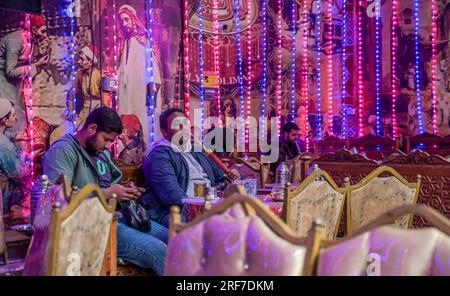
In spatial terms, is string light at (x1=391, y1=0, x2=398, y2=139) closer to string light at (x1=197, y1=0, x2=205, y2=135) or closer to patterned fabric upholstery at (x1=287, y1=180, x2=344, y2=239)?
string light at (x1=197, y1=0, x2=205, y2=135)

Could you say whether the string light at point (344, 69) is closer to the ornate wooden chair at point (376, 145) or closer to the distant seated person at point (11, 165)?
the ornate wooden chair at point (376, 145)

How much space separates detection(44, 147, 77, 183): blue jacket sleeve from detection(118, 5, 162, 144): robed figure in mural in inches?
149

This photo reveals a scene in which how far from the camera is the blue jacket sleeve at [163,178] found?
4.32m

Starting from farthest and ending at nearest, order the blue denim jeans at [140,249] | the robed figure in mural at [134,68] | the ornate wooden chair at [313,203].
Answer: the robed figure in mural at [134,68]
the blue denim jeans at [140,249]
the ornate wooden chair at [313,203]

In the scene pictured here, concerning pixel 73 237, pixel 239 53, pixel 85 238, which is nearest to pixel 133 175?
pixel 85 238

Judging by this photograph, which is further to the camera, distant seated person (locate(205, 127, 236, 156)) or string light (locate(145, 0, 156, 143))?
distant seated person (locate(205, 127, 236, 156))

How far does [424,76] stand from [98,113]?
6.96 metres

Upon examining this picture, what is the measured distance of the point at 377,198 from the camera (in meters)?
3.75

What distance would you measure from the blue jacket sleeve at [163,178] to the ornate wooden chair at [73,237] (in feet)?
5.66

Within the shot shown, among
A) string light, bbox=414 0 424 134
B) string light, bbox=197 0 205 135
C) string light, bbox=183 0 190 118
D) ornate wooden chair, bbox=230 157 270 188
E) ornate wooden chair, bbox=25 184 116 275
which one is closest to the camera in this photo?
ornate wooden chair, bbox=25 184 116 275

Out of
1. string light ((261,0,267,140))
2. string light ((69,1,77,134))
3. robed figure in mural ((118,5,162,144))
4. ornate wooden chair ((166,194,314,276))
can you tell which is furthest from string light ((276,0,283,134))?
ornate wooden chair ((166,194,314,276))

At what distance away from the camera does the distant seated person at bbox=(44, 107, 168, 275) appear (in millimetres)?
3656

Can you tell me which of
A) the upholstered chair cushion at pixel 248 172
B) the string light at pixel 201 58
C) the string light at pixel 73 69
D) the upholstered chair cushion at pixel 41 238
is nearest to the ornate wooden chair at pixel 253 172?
the upholstered chair cushion at pixel 248 172
